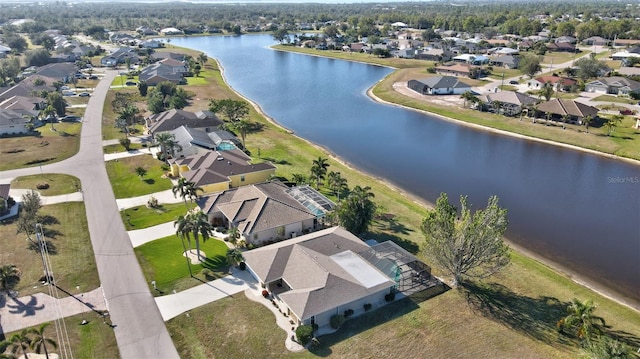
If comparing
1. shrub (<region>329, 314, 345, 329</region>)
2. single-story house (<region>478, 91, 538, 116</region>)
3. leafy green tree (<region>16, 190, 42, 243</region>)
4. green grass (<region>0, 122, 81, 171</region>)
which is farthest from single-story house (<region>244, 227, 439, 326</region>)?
single-story house (<region>478, 91, 538, 116</region>)

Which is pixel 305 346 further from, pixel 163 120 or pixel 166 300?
pixel 163 120

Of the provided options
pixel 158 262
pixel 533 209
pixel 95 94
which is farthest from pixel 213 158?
pixel 95 94

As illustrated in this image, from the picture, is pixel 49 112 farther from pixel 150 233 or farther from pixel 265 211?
pixel 265 211

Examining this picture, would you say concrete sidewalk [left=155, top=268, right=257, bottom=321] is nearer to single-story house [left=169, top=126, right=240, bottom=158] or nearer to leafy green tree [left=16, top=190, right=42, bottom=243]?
leafy green tree [left=16, top=190, right=42, bottom=243]

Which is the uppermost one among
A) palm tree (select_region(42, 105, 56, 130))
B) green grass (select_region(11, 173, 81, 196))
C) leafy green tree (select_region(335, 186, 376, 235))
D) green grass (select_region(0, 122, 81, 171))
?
leafy green tree (select_region(335, 186, 376, 235))

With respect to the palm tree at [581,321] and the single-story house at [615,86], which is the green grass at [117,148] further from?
the single-story house at [615,86]

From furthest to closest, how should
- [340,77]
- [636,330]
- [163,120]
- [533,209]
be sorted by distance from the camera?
1. [340,77]
2. [163,120]
3. [533,209]
4. [636,330]

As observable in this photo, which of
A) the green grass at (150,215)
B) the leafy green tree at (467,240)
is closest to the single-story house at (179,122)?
the green grass at (150,215)
